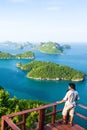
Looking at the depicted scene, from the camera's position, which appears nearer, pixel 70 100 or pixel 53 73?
pixel 70 100

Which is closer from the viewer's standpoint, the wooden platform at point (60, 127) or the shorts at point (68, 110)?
the wooden platform at point (60, 127)

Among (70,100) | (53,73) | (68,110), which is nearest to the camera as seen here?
(70,100)

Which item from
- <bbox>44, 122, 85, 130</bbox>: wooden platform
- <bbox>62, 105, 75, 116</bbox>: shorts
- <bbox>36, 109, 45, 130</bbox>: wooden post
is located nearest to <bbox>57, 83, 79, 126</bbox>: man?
<bbox>62, 105, 75, 116</bbox>: shorts

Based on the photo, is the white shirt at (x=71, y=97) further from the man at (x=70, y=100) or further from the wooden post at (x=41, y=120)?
the wooden post at (x=41, y=120)

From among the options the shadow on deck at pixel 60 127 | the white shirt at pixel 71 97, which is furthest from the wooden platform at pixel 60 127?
the white shirt at pixel 71 97

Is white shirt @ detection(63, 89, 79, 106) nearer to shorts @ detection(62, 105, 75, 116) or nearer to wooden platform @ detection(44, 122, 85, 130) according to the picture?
shorts @ detection(62, 105, 75, 116)

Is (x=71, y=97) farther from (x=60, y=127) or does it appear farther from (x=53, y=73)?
(x=53, y=73)

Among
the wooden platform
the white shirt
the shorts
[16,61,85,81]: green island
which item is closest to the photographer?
the wooden platform

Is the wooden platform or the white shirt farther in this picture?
the white shirt

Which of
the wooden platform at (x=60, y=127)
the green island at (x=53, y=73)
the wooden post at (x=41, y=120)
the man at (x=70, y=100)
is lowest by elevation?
the green island at (x=53, y=73)

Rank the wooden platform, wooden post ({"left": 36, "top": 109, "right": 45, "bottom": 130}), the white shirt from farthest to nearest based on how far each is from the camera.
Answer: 1. the white shirt
2. the wooden platform
3. wooden post ({"left": 36, "top": 109, "right": 45, "bottom": 130})

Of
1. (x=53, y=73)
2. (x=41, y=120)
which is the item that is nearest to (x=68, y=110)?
(x=41, y=120)

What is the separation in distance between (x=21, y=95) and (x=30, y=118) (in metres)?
47.8

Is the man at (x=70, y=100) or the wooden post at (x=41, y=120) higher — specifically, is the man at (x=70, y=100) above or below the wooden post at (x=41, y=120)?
above
